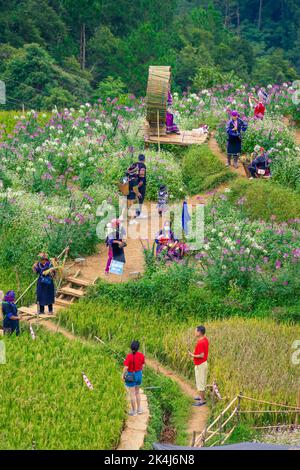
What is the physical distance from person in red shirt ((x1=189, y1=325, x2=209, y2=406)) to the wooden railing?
25.8 inches

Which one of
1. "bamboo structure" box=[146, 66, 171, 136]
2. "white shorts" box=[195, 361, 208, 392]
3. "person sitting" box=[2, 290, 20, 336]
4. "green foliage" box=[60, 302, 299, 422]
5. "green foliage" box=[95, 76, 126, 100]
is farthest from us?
"green foliage" box=[95, 76, 126, 100]

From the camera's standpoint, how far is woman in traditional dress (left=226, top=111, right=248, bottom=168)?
1101 inches

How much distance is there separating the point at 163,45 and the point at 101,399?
31838 millimetres

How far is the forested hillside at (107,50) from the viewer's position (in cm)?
4347

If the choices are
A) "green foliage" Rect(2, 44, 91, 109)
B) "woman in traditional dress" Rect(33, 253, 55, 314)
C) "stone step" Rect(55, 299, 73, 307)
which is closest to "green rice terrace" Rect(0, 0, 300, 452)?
"woman in traditional dress" Rect(33, 253, 55, 314)

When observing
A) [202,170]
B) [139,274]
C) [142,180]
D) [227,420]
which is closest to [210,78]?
[202,170]

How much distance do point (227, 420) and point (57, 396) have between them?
2606 mm

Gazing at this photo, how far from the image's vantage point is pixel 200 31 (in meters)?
56.8

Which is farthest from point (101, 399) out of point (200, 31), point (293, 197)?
point (200, 31)

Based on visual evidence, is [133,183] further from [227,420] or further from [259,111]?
[227,420]

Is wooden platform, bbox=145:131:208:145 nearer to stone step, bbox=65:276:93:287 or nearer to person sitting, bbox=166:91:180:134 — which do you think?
person sitting, bbox=166:91:180:134

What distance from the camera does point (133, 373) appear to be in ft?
62.7

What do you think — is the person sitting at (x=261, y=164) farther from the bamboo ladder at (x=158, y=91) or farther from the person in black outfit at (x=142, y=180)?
the bamboo ladder at (x=158, y=91)
